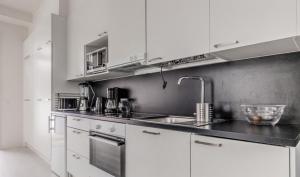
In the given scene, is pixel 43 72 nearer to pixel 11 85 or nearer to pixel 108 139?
pixel 11 85

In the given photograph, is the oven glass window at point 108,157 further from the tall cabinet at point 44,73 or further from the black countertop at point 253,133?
the tall cabinet at point 44,73

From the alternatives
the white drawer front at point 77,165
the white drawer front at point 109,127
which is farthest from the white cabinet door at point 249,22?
the white drawer front at point 77,165

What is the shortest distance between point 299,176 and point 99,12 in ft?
7.95

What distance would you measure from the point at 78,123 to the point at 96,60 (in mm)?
842

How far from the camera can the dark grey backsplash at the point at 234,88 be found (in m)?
1.38

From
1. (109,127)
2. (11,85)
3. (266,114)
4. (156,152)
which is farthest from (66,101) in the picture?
(266,114)

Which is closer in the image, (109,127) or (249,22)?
(249,22)

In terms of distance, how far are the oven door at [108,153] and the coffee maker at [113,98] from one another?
45cm

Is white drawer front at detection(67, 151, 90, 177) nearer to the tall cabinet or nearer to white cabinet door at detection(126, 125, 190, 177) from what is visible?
white cabinet door at detection(126, 125, 190, 177)

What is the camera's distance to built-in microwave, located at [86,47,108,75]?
2.65 metres

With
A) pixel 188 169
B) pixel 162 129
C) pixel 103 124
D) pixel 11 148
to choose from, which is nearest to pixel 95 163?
pixel 103 124

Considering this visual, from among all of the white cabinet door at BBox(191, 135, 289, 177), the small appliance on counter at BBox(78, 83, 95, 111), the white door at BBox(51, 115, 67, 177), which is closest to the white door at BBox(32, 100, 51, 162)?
the white door at BBox(51, 115, 67, 177)

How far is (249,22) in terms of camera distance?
1237 mm

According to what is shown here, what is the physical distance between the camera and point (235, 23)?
130 centimetres
